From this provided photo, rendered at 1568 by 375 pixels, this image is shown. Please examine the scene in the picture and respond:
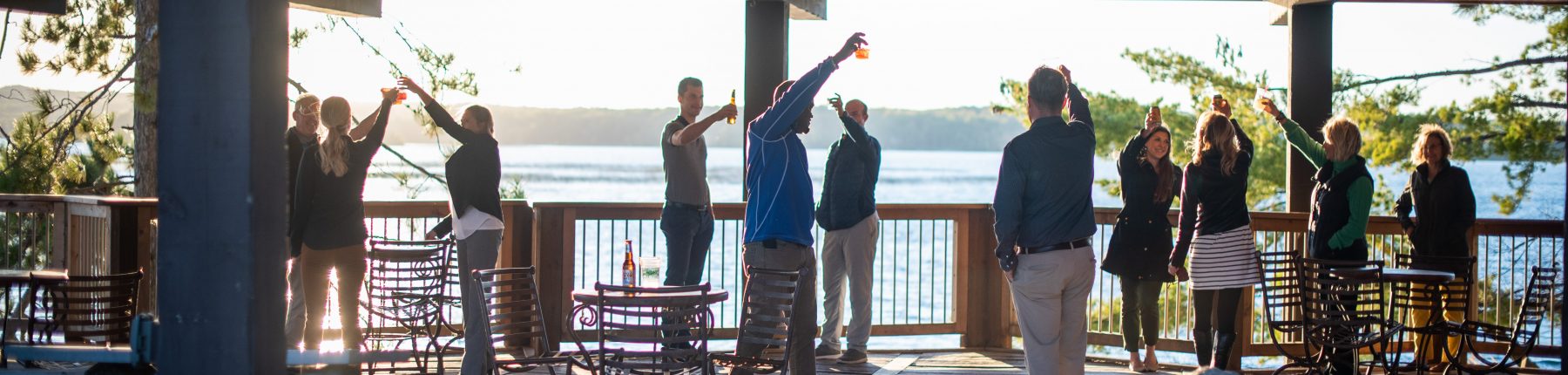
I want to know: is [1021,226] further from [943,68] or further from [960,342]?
[943,68]

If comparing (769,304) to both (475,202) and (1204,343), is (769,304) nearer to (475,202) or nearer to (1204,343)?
(475,202)

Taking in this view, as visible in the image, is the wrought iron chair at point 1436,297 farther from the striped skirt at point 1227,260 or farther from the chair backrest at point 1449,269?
the striped skirt at point 1227,260

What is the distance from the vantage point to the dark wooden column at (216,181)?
10.2 ft

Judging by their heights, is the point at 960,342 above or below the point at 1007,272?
below

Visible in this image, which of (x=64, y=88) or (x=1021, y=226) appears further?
(x=64, y=88)

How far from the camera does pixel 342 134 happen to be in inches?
220

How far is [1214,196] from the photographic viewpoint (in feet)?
20.3

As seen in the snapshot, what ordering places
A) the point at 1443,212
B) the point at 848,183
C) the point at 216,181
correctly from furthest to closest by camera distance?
the point at 1443,212
the point at 848,183
the point at 216,181

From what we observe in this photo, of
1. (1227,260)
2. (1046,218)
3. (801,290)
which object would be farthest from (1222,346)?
(801,290)

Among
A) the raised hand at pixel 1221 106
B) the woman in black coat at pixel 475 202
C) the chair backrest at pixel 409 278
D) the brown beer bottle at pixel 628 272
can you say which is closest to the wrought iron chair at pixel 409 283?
the chair backrest at pixel 409 278

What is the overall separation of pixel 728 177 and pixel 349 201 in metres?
60.8

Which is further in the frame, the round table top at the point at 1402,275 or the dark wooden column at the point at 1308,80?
the dark wooden column at the point at 1308,80

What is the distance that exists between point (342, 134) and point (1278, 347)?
16.2ft

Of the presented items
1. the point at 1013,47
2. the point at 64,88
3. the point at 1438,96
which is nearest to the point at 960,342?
the point at 64,88
